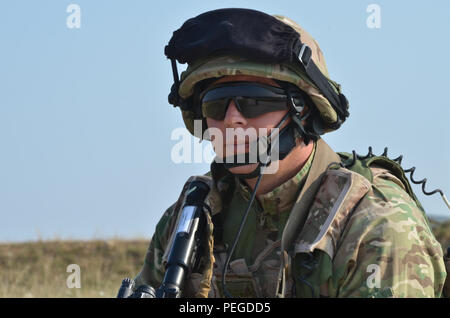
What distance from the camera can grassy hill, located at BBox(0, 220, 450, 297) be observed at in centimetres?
1182

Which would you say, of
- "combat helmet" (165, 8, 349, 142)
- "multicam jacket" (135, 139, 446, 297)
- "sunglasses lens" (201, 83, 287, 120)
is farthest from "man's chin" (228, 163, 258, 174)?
"combat helmet" (165, 8, 349, 142)

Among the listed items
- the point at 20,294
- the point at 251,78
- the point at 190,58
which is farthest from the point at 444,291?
the point at 20,294

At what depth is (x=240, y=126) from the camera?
17.4 feet

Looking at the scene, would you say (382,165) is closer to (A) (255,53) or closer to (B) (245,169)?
(B) (245,169)

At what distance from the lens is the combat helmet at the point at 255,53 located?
5223mm

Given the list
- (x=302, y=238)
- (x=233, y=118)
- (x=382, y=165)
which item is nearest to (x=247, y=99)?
(x=233, y=118)

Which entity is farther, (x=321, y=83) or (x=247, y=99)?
(x=321, y=83)

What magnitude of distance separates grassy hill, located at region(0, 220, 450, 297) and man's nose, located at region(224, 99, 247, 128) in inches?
254

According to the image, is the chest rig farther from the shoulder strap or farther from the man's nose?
the man's nose

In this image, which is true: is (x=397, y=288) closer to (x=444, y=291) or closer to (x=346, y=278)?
(x=346, y=278)

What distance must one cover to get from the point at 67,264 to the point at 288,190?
920 cm

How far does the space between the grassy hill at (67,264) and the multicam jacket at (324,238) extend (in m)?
5.91
